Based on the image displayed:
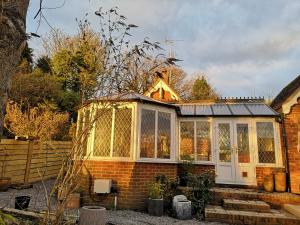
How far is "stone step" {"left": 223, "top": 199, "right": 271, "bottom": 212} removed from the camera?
22.7ft

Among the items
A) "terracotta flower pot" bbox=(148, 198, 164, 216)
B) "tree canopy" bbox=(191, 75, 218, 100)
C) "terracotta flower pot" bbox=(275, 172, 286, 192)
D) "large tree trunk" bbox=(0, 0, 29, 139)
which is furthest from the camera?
"tree canopy" bbox=(191, 75, 218, 100)

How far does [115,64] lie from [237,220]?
5.20 meters

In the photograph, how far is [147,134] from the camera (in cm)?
806

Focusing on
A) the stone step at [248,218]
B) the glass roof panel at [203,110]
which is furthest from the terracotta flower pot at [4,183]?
the glass roof panel at [203,110]

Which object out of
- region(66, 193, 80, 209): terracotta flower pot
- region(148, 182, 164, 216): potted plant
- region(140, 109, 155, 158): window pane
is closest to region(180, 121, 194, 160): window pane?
region(140, 109, 155, 158): window pane

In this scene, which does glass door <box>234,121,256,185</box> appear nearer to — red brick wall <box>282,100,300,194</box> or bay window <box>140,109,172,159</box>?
red brick wall <box>282,100,300,194</box>

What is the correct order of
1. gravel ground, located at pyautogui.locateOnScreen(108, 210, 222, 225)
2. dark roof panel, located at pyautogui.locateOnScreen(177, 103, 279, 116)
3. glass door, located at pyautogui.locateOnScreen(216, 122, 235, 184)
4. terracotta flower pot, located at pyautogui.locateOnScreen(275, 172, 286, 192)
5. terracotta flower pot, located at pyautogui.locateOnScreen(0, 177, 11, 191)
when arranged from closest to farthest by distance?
gravel ground, located at pyautogui.locateOnScreen(108, 210, 222, 225) → terracotta flower pot, located at pyautogui.locateOnScreen(0, 177, 11, 191) → terracotta flower pot, located at pyautogui.locateOnScreen(275, 172, 286, 192) → glass door, located at pyautogui.locateOnScreen(216, 122, 235, 184) → dark roof panel, located at pyautogui.locateOnScreen(177, 103, 279, 116)

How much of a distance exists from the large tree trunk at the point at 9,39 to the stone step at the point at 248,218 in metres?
6.14

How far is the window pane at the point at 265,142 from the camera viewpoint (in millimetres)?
9180

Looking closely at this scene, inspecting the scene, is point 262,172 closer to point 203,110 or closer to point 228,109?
point 228,109

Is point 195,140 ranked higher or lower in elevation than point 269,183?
higher

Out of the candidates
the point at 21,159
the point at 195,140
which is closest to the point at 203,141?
the point at 195,140

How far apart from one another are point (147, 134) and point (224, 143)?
365 cm

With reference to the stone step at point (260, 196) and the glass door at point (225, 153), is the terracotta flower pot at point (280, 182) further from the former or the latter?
the glass door at point (225, 153)
